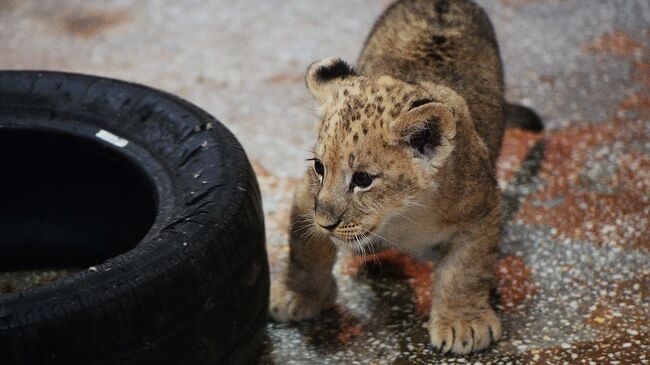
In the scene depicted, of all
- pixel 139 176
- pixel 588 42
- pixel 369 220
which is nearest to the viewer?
pixel 369 220

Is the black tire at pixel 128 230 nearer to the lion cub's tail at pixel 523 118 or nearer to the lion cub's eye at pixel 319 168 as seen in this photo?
the lion cub's eye at pixel 319 168

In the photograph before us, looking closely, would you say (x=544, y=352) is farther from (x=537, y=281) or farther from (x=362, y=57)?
(x=362, y=57)

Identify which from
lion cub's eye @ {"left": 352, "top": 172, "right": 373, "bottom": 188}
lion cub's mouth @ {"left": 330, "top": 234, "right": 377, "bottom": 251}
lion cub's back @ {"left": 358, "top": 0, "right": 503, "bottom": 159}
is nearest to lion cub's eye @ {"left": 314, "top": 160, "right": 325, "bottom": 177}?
lion cub's eye @ {"left": 352, "top": 172, "right": 373, "bottom": 188}

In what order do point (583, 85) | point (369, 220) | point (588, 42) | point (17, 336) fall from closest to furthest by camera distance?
1. point (17, 336)
2. point (369, 220)
3. point (583, 85)
4. point (588, 42)

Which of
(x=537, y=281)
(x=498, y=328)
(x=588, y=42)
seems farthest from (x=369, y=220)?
(x=588, y=42)

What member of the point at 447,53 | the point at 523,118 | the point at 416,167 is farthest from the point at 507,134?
the point at 416,167

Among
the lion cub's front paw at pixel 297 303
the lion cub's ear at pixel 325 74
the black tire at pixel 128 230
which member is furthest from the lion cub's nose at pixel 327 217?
the lion cub's front paw at pixel 297 303

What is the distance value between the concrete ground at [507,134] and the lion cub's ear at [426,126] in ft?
3.62

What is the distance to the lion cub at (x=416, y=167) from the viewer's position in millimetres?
4164

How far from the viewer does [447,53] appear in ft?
17.1

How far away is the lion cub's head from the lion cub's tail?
8.25 feet

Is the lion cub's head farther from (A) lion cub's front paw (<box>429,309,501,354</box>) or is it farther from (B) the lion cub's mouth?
(A) lion cub's front paw (<box>429,309,501,354</box>)

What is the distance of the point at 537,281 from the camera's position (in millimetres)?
5254

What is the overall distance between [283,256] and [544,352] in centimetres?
160
